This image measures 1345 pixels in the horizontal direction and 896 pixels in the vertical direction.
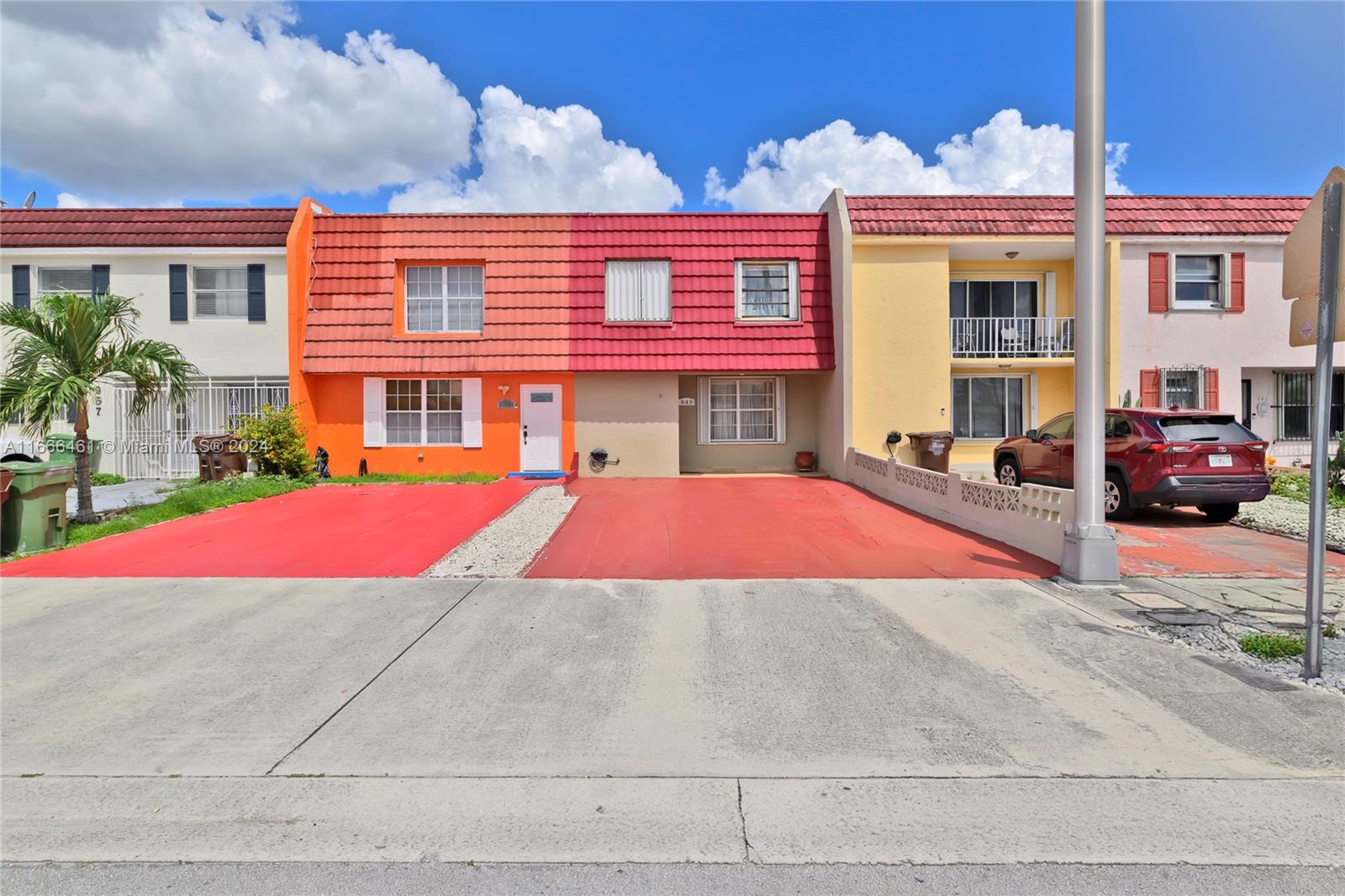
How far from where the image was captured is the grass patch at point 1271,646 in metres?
5.47

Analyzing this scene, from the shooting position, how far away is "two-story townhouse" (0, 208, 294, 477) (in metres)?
17.6

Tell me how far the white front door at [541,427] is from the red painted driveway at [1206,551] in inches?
457

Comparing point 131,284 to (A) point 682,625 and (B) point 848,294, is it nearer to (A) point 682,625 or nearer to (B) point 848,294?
(B) point 848,294

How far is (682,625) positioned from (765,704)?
1689mm

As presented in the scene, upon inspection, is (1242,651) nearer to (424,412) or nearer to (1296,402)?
(424,412)

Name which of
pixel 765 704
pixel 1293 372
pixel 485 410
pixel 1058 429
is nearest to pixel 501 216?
pixel 485 410

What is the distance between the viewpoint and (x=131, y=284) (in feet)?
58.3

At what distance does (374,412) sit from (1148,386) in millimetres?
18382

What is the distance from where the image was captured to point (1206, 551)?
9.30 metres

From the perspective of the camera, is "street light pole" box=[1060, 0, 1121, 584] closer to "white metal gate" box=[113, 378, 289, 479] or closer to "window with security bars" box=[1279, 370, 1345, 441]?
"window with security bars" box=[1279, 370, 1345, 441]

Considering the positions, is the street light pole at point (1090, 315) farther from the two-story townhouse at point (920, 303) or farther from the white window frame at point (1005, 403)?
the white window frame at point (1005, 403)

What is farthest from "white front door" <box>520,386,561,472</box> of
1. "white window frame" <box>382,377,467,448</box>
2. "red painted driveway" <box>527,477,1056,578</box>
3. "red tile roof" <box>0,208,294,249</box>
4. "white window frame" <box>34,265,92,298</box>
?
"white window frame" <box>34,265,92,298</box>

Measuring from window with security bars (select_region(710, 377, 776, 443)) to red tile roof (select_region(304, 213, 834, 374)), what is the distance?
156 cm

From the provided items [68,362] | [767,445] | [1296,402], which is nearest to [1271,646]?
[767,445]
